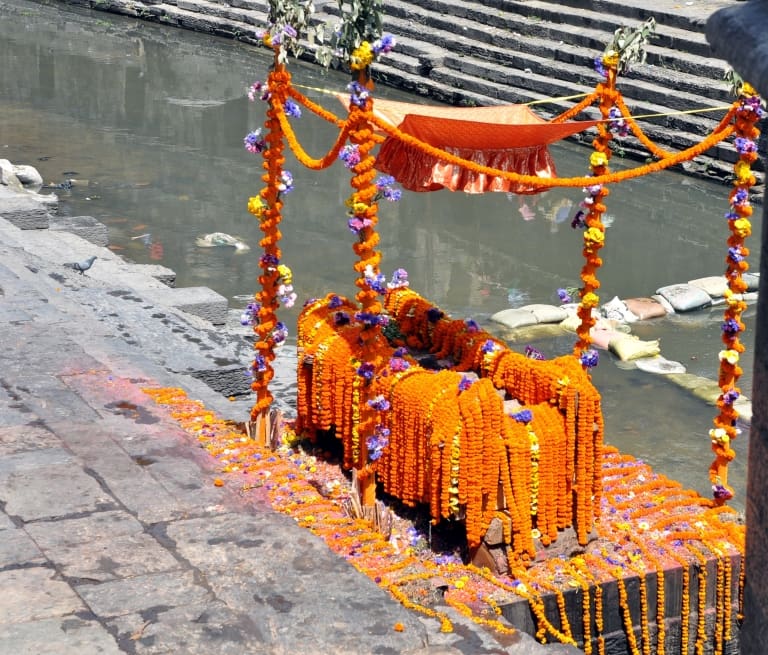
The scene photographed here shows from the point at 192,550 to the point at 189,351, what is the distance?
3.90 meters

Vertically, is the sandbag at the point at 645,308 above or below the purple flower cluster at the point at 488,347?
below

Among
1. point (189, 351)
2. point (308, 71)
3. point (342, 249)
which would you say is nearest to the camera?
point (189, 351)

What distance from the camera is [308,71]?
779 inches

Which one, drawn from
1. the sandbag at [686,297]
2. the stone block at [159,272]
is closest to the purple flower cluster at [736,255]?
the sandbag at [686,297]

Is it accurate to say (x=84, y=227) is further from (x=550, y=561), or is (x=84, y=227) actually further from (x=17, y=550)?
(x=17, y=550)

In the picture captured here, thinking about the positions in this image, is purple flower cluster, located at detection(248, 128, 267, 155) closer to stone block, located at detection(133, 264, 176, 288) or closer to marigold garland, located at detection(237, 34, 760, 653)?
marigold garland, located at detection(237, 34, 760, 653)

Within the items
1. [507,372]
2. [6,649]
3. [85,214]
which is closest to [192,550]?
[6,649]

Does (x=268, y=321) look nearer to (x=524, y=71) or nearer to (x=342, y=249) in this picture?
(x=342, y=249)

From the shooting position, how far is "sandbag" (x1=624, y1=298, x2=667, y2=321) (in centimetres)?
1054

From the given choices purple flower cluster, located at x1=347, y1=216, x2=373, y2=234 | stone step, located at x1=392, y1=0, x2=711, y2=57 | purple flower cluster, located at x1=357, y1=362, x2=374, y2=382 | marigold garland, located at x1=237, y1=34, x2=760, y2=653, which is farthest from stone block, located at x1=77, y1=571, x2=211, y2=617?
stone step, located at x1=392, y1=0, x2=711, y2=57

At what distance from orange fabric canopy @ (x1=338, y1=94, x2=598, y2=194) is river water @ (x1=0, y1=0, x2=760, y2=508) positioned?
2.51m

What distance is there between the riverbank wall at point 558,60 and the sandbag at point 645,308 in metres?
4.46

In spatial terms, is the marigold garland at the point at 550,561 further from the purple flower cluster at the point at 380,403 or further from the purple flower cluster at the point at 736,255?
the purple flower cluster at the point at 736,255

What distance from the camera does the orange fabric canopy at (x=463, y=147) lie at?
602cm
